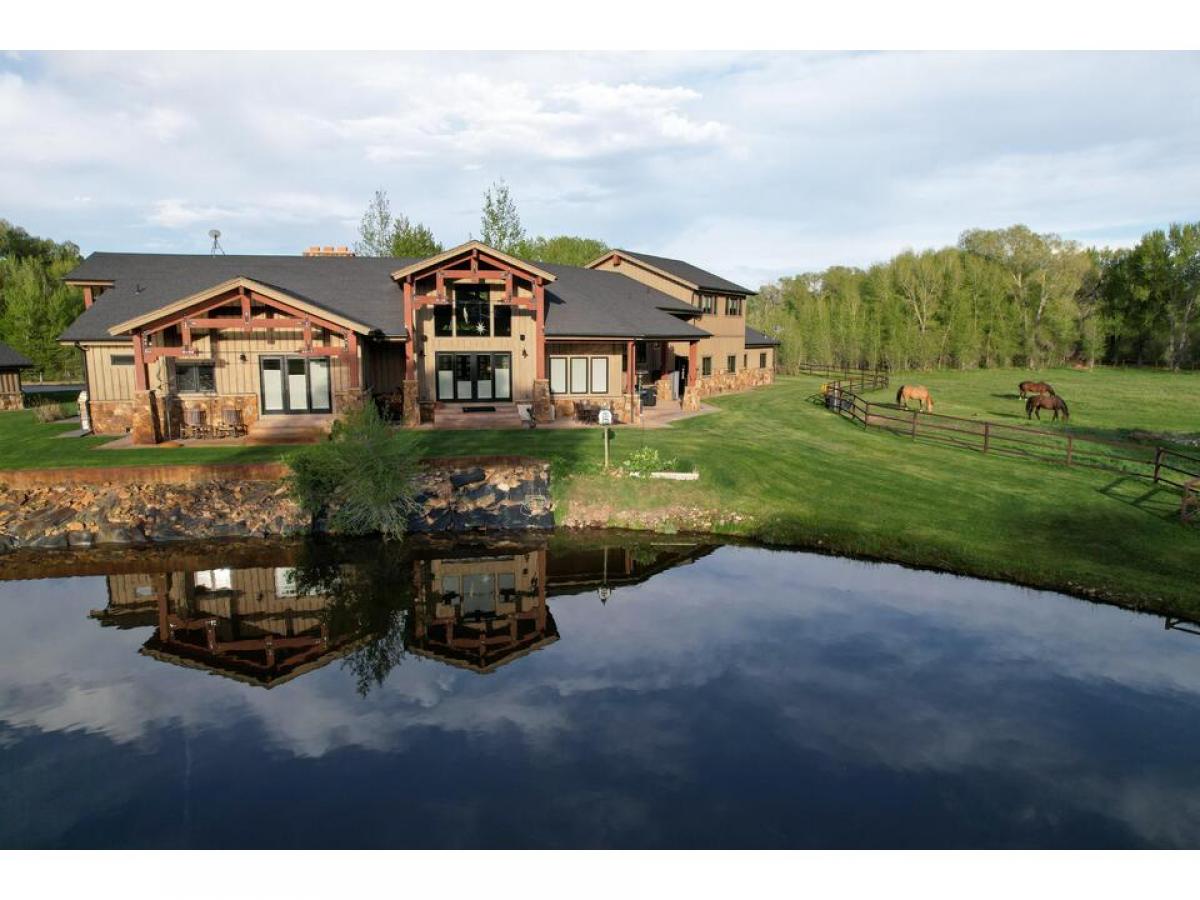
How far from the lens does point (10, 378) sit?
35.8 metres

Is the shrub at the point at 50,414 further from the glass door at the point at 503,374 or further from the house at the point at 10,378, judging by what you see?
the glass door at the point at 503,374

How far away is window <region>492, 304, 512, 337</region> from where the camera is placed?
28.5 metres

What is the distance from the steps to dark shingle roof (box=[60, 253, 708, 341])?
3.97 metres

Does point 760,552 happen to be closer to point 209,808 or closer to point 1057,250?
point 209,808

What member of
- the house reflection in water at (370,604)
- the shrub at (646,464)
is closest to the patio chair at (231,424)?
the house reflection in water at (370,604)

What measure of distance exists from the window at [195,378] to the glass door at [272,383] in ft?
5.40

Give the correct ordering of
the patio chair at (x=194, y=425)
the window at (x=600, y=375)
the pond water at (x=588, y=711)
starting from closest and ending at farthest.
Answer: the pond water at (x=588, y=711) → the patio chair at (x=194, y=425) → the window at (x=600, y=375)

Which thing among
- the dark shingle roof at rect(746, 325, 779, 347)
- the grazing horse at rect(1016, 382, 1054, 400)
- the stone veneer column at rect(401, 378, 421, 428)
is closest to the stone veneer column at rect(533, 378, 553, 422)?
the stone veneer column at rect(401, 378, 421, 428)

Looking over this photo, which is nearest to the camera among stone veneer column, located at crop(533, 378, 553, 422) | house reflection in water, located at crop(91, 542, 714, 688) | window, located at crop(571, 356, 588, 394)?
house reflection in water, located at crop(91, 542, 714, 688)

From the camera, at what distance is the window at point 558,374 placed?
30750 mm

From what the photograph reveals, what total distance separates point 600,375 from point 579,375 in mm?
902

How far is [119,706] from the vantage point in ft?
35.0

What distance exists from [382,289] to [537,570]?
17.9 m

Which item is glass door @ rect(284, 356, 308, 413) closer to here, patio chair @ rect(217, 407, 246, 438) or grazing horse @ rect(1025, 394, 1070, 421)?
patio chair @ rect(217, 407, 246, 438)
